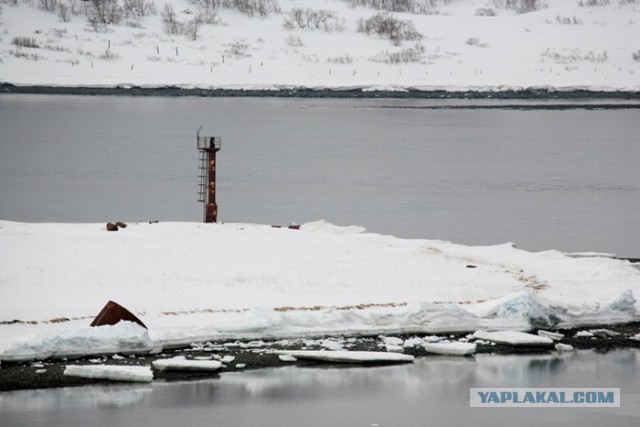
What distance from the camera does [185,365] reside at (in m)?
11.8

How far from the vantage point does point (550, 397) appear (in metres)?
11.6

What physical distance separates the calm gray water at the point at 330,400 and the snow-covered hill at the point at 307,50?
63.4 meters

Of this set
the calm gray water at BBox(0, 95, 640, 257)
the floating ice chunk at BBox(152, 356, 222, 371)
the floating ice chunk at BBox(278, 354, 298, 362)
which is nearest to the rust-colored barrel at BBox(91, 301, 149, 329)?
the floating ice chunk at BBox(152, 356, 222, 371)

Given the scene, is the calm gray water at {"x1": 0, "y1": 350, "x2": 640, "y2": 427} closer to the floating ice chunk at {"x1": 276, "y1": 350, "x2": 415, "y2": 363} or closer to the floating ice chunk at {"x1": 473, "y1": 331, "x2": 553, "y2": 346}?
the floating ice chunk at {"x1": 276, "y1": 350, "x2": 415, "y2": 363}

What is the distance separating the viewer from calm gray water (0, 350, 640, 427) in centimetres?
1053

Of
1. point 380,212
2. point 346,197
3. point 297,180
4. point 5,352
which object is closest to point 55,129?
point 297,180

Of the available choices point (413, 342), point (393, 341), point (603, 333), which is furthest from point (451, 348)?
point (603, 333)

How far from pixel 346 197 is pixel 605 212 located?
7300 mm

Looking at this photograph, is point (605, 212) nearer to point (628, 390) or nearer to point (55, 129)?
point (628, 390)

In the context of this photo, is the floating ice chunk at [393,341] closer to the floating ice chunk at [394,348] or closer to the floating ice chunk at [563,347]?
the floating ice chunk at [394,348]

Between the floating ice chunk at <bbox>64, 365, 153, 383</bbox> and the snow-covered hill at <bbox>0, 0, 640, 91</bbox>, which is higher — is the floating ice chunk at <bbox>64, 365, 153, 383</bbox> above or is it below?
below

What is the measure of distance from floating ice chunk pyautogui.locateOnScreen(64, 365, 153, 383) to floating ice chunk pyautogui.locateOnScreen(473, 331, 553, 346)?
3968 millimetres

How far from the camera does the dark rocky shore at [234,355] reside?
11422 mm

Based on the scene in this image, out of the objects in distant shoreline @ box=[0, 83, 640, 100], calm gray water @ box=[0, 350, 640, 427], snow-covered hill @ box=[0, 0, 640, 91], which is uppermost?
snow-covered hill @ box=[0, 0, 640, 91]
